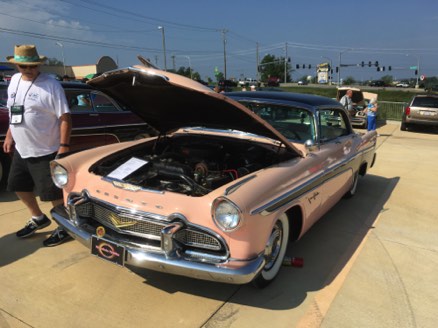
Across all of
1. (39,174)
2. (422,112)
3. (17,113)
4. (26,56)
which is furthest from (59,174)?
(422,112)

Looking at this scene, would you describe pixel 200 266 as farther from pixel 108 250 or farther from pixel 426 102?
pixel 426 102

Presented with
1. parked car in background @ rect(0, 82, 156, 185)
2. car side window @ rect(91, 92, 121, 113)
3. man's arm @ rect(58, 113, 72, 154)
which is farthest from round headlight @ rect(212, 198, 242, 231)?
car side window @ rect(91, 92, 121, 113)

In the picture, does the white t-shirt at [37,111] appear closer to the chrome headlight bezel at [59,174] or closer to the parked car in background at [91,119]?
the chrome headlight bezel at [59,174]

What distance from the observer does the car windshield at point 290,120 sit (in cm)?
388

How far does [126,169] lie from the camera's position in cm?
318

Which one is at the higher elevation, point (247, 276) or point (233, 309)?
point (247, 276)

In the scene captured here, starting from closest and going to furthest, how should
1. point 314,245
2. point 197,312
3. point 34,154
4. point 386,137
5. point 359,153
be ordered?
point 197,312
point 34,154
point 314,245
point 359,153
point 386,137

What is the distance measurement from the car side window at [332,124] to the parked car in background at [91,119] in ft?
8.80

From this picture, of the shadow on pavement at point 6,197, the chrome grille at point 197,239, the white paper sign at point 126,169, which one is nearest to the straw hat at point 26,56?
the white paper sign at point 126,169

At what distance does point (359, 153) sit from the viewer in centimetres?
498

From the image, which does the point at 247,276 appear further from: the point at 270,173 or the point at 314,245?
the point at 314,245

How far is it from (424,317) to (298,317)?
3.04 feet

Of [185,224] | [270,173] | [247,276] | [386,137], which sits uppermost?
[270,173]

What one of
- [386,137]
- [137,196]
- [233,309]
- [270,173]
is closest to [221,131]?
[270,173]
